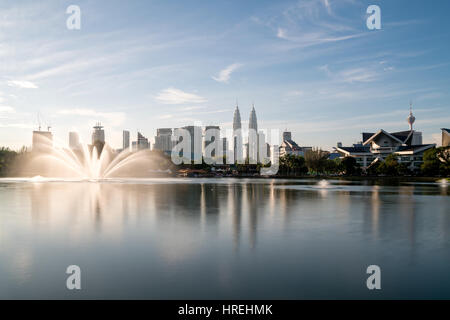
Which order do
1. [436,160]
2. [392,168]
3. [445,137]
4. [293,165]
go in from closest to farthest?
[436,160], [392,168], [445,137], [293,165]

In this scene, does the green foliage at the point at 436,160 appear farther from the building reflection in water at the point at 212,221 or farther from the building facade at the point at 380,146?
the building reflection in water at the point at 212,221

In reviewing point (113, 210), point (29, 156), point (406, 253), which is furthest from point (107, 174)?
point (406, 253)

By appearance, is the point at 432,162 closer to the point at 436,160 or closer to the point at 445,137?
the point at 436,160

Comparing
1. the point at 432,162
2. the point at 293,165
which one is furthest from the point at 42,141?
the point at 432,162

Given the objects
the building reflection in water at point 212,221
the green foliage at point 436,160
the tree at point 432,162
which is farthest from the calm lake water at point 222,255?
the tree at point 432,162

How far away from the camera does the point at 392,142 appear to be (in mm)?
155500

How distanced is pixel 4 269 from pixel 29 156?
128854 millimetres

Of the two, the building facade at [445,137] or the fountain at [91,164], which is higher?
the building facade at [445,137]

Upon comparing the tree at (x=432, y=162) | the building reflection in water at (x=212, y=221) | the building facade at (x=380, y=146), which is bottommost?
the building reflection in water at (x=212, y=221)

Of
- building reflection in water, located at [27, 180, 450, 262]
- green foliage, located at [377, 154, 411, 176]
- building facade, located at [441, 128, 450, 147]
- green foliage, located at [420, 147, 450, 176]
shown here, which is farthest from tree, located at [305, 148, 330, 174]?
building reflection in water, located at [27, 180, 450, 262]

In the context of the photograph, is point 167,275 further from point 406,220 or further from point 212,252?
point 406,220

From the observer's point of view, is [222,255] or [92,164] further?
[92,164]

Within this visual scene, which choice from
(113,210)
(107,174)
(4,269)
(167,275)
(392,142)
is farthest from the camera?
(392,142)

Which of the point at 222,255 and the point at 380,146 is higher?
the point at 380,146
